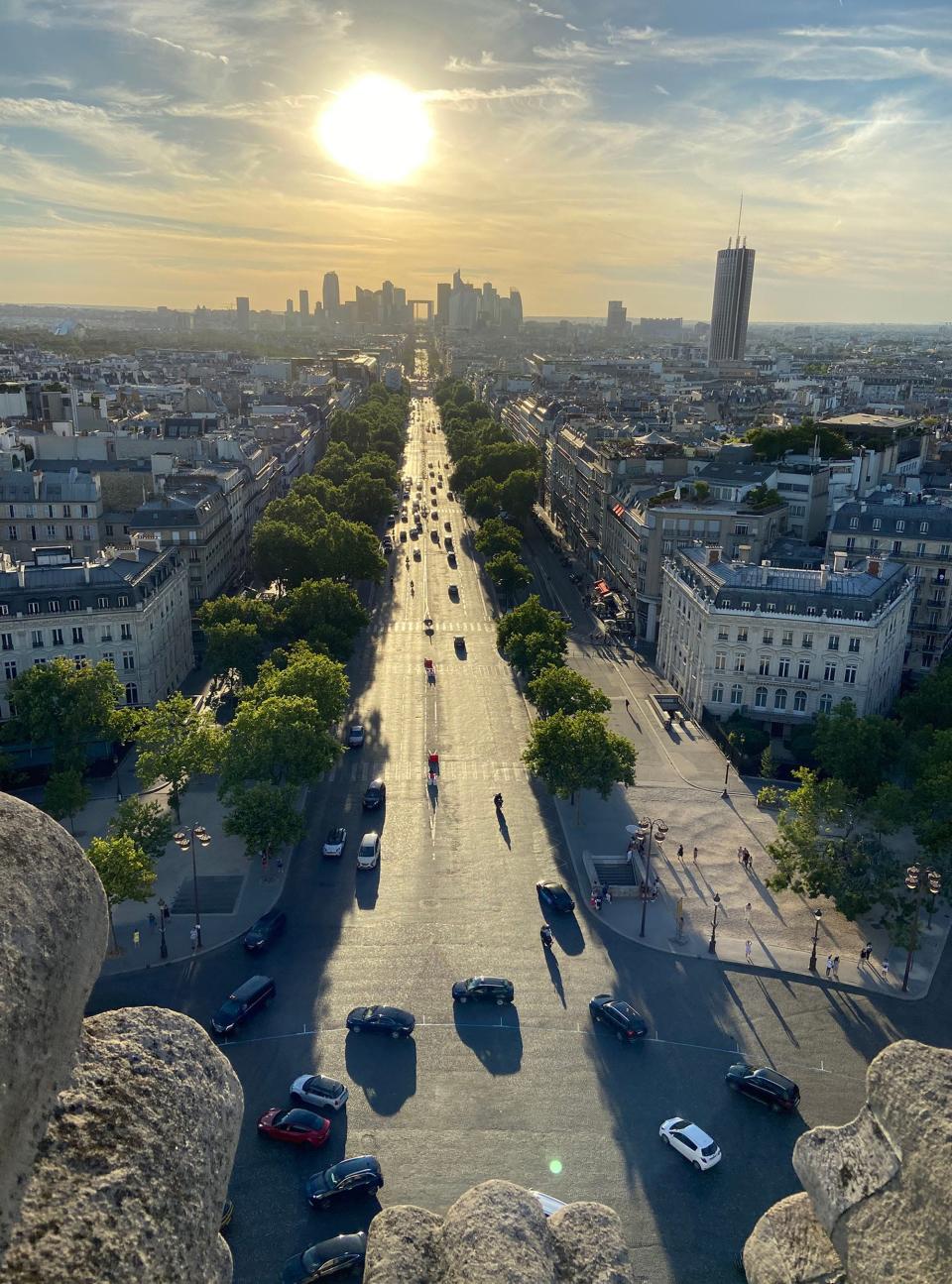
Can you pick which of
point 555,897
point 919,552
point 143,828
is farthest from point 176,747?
point 919,552

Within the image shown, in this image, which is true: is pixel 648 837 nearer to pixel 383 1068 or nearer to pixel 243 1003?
pixel 383 1068

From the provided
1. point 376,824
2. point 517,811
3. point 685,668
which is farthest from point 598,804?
point 685,668

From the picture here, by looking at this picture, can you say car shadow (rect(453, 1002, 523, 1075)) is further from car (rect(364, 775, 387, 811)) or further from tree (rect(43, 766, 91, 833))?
tree (rect(43, 766, 91, 833))

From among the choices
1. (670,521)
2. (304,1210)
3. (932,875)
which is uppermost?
(670,521)

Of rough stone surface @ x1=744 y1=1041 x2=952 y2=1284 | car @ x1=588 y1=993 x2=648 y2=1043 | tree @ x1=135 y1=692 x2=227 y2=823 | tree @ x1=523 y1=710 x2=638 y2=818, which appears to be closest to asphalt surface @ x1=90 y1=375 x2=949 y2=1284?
car @ x1=588 y1=993 x2=648 y2=1043

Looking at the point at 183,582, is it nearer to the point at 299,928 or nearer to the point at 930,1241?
the point at 299,928
